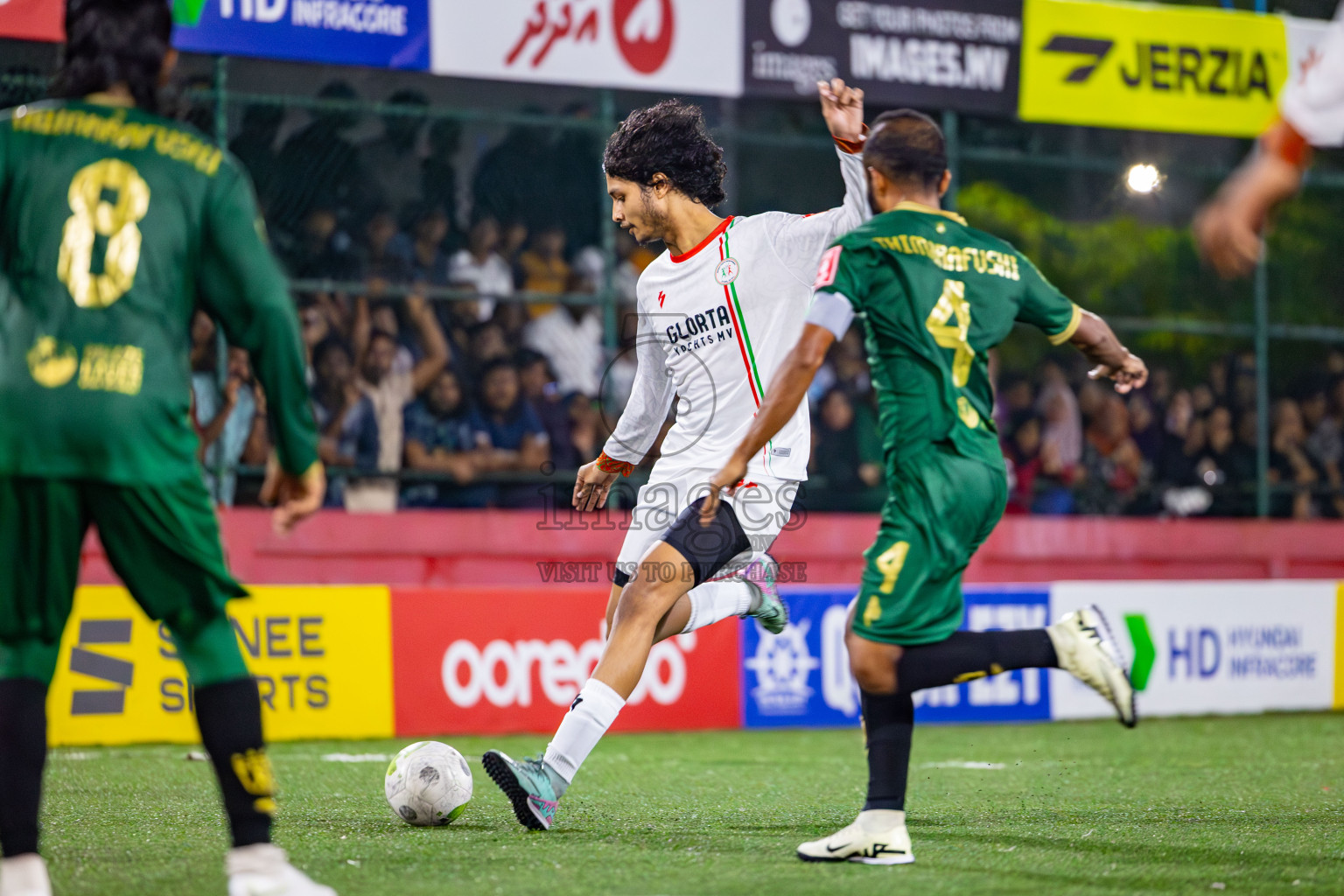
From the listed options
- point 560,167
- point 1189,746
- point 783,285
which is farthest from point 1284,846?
point 560,167

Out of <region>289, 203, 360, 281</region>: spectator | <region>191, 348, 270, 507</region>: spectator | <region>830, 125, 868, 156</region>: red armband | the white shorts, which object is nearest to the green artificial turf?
the white shorts

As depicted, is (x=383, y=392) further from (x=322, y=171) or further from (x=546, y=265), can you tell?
(x=546, y=265)

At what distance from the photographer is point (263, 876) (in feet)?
11.9

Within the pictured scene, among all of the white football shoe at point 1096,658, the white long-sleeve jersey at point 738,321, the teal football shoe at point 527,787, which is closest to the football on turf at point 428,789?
the teal football shoe at point 527,787

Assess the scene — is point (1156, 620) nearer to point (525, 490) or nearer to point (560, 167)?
point (525, 490)

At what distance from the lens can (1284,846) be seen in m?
4.92

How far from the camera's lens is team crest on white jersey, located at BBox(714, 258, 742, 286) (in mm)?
5637

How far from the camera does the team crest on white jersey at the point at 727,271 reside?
5.64 metres

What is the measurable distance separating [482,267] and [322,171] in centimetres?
137

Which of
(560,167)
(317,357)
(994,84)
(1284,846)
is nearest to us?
(1284,846)

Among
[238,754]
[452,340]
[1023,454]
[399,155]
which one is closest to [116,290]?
[238,754]

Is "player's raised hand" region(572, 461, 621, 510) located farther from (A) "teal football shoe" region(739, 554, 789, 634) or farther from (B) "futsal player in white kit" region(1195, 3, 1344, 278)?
(B) "futsal player in white kit" region(1195, 3, 1344, 278)

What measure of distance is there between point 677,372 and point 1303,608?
789 cm

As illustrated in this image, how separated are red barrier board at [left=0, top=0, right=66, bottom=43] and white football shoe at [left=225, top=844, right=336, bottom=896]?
26.4ft
